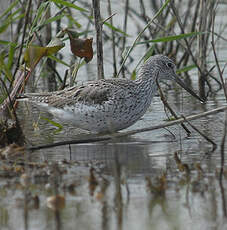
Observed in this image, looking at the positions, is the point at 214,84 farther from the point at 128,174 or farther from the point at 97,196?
the point at 97,196

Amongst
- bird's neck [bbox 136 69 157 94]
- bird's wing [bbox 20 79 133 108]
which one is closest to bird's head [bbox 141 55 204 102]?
bird's neck [bbox 136 69 157 94]

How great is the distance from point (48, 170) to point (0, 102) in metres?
1.85

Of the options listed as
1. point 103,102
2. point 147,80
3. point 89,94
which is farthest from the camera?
point 147,80

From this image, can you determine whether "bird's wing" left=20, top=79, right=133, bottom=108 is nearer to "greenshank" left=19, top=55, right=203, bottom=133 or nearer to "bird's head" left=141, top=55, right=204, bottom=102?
"greenshank" left=19, top=55, right=203, bottom=133

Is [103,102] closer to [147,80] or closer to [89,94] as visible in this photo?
[89,94]

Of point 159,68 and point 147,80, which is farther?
point 159,68

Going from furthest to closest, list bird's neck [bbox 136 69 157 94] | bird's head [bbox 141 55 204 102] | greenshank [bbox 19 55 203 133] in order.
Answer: bird's head [bbox 141 55 204 102]
bird's neck [bbox 136 69 157 94]
greenshank [bbox 19 55 203 133]

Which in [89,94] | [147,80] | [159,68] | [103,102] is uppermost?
[159,68]

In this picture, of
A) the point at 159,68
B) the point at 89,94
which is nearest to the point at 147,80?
the point at 159,68

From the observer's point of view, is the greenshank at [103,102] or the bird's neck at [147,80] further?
the bird's neck at [147,80]

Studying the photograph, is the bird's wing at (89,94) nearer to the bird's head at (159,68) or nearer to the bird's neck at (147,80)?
the bird's neck at (147,80)

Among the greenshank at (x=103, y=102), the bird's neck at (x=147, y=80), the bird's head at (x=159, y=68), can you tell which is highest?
the bird's head at (x=159, y=68)

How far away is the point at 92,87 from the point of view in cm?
809

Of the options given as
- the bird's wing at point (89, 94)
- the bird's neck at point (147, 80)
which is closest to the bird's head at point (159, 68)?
the bird's neck at point (147, 80)
